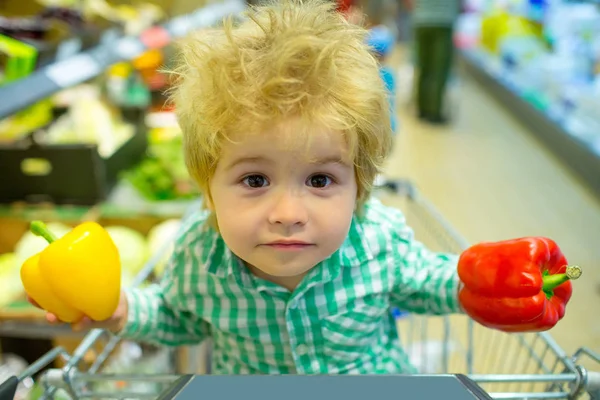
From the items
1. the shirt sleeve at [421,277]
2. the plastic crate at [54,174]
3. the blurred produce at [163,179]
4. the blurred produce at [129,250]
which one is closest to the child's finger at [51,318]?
the shirt sleeve at [421,277]

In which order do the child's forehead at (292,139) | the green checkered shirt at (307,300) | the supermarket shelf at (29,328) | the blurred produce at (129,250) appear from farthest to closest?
the blurred produce at (129,250) < the supermarket shelf at (29,328) < the green checkered shirt at (307,300) < the child's forehead at (292,139)

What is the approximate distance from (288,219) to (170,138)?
2115 millimetres

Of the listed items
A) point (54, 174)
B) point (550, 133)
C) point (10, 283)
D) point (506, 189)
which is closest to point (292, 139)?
point (10, 283)

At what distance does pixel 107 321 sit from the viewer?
35.8 inches

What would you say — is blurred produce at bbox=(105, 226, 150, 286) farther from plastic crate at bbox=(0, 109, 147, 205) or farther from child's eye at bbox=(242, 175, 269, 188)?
child's eye at bbox=(242, 175, 269, 188)

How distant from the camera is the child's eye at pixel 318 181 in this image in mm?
783

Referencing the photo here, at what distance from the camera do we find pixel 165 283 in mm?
1060

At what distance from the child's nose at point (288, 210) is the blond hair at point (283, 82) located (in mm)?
100

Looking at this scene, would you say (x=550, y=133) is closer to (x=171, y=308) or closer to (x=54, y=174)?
(x=54, y=174)

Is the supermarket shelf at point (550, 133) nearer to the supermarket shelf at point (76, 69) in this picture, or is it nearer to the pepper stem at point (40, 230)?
the supermarket shelf at point (76, 69)

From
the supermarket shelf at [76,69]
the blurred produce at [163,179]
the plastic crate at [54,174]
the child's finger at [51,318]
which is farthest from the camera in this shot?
the blurred produce at [163,179]

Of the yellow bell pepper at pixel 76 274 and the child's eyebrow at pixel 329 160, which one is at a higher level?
the child's eyebrow at pixel 329 160

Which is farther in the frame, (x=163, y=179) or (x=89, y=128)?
(x=89, y=128)

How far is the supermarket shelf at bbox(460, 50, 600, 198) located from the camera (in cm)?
313
